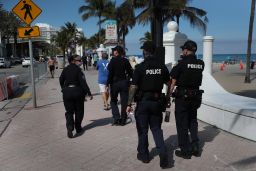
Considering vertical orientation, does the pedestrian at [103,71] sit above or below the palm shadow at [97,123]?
above

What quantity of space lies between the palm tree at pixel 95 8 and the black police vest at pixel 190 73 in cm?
4692

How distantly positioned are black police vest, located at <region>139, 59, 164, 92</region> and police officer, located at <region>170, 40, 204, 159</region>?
373 millimetres

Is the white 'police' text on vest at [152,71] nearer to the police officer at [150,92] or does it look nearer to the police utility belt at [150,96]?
the police officer at [150,92]

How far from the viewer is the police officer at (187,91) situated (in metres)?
5.49

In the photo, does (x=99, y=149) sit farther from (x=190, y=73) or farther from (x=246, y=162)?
(x=246, y=162)

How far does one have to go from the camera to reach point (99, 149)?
630 centimetres

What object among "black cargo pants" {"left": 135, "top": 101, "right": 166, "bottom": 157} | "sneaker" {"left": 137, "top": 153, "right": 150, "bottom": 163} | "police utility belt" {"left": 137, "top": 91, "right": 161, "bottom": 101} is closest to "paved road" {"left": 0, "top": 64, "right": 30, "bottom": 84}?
"sneaker" {"left": 137, "top": 153, "right": 150, "bottom": 163}

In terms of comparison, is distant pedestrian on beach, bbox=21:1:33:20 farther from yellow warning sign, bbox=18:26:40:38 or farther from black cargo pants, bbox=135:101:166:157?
black cargo pants, bbox=135:101:166:157

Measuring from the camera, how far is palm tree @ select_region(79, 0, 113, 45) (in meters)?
51.6

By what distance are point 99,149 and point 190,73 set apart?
2.08m

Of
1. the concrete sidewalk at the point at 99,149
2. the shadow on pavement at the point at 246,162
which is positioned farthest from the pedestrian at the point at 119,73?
the shadow on pavement at the point at 246,162

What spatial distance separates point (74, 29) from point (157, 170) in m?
78.5

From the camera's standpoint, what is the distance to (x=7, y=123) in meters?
8.95

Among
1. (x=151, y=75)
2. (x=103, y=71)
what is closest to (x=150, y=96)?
(x=151, y=75)
